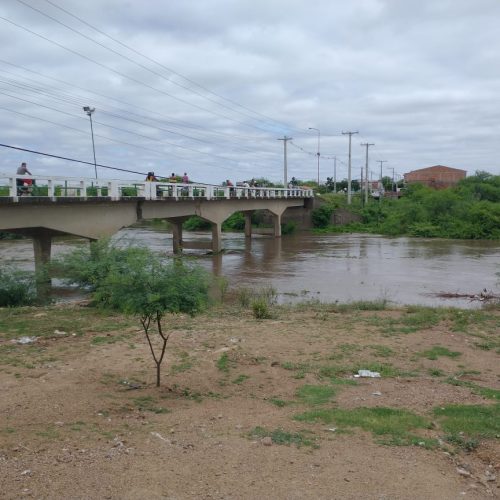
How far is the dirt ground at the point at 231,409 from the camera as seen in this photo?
17.7ft

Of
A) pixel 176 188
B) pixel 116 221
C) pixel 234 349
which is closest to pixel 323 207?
pixel 176 188

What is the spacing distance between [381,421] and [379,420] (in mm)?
37

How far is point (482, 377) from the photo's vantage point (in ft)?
32.1

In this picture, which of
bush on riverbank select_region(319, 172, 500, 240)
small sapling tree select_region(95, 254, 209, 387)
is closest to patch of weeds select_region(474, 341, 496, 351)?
small sapling tree select_region(95, 254, 209, 387)

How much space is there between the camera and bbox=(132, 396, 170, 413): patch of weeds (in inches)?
296

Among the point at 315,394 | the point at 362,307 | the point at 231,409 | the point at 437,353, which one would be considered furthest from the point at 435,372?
the point at 362,307

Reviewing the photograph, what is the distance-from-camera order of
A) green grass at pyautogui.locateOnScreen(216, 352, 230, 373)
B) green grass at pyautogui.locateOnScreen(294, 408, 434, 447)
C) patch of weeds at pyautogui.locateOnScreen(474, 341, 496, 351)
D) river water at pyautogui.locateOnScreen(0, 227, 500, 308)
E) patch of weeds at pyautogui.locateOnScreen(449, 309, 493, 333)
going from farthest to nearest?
river water at pyautogui.locateOnScreen(0, 227, 500, 308), patch of weeds at pyautogui.locateOnScreen(449, 309, 493, 333), patch of weeds at pyautogui.locateOnScreen(474, 341, 496, 351), green grass at pyautogui.locateOnScreen(216, 352, 230, 373), green grass at pyautogui.locateOnScreen(294, 408, 434, 447)

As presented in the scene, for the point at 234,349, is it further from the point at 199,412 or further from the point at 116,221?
the point at 116,221

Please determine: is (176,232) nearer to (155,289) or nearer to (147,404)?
(155,289)

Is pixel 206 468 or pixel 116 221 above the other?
pixel 116 221

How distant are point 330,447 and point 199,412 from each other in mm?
1992

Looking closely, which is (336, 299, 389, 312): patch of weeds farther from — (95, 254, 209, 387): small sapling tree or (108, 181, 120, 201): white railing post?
(108, 181, 120, 201): white railing post

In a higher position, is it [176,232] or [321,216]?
[321,216]

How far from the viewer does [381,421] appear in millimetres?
7227
